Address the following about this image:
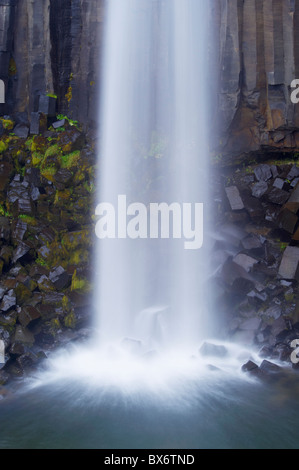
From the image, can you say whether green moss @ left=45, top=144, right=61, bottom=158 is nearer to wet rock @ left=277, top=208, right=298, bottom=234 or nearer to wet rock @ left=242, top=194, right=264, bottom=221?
wet rock @ left=242, top=194, right=264, bottom=221

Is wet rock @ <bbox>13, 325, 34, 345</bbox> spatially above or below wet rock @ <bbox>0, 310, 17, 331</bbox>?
below

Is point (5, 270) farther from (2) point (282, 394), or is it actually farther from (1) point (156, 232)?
(2) point (282, 394)

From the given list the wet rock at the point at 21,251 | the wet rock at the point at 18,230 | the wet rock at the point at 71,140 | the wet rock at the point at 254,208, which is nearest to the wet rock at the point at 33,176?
the wet rock at the point at 71,140

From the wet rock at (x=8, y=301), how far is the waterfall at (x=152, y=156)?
2.63 meters

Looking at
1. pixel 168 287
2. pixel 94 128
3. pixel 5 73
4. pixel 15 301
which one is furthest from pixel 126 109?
pixel 15 301

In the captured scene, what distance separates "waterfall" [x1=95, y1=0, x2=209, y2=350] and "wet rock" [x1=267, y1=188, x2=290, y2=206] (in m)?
2.35

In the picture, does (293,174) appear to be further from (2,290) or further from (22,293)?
(2,290)

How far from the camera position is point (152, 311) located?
13.3m

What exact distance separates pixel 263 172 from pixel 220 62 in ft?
16.0

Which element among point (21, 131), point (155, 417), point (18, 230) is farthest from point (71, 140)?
point (155, 417)

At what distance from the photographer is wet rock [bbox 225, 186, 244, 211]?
47.5ft

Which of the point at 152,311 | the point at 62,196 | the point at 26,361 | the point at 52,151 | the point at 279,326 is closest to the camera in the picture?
the point at 26,361

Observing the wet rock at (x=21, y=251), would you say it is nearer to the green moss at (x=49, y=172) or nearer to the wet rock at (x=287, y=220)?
the green moss at (x=49, y=172)

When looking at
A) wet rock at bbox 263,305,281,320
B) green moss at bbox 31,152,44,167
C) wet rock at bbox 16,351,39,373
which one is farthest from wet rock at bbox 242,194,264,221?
wet rock at bbox 16,351,39,373
